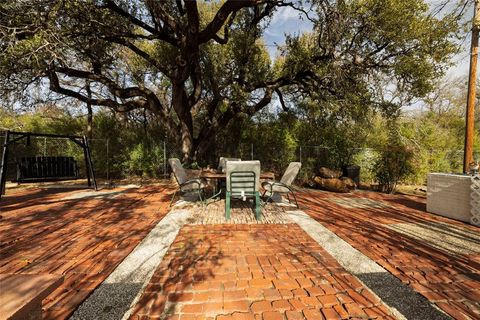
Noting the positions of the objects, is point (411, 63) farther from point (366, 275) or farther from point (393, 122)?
point (366, 275)

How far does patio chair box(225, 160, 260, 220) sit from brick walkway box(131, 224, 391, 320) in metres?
1.23

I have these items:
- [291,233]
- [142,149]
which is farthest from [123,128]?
[291,233]

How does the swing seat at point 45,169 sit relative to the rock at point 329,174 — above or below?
above

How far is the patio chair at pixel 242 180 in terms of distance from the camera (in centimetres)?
482

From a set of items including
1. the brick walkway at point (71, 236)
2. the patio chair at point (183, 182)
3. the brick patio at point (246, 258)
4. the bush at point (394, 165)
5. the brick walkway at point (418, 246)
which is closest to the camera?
the brick patio at point (246, 258)

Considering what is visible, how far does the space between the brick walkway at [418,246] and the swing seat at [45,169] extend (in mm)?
7423

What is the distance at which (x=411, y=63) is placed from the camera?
782cm

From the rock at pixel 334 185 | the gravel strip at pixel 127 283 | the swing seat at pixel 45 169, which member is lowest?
the gravel strip at pixel 127 283

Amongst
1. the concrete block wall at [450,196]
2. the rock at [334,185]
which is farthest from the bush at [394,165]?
the concrete block wall at [450,196]

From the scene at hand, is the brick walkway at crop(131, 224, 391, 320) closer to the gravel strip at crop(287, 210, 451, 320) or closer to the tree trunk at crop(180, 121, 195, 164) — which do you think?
the gravel strip at crop(287, 210, 451, 320)

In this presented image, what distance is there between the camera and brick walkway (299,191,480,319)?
95.8 inches

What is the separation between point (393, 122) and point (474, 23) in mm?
3476

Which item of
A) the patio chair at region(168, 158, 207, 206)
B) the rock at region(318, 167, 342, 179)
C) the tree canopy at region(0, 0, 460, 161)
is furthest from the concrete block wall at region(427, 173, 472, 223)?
the patio chair at region(168, 158, 207, 206)

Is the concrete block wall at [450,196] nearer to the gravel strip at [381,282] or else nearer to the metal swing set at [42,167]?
the gravel strip at [381,282]
